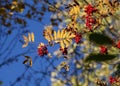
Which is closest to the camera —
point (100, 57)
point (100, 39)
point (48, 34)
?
point (48, 34)

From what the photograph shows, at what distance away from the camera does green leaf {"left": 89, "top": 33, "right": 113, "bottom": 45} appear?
6.16m

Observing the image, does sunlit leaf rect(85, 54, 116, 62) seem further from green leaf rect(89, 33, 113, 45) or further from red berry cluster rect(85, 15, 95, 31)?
red berry cluster rect(85, 15, 95, 31)

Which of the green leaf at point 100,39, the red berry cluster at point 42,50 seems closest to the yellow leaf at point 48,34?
the red berry cluster at point 42,50

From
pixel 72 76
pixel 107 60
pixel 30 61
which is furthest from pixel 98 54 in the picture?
pixel 30 61

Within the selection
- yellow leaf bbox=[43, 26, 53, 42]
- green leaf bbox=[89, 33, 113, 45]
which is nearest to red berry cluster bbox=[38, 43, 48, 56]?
yellow leaf bbox=[43, 26, 53, 42]

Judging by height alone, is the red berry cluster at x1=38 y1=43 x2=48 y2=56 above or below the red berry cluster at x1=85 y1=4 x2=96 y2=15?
below

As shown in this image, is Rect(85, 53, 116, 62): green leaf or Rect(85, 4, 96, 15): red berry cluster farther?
Rect(85, 53, 116, 62): green leaf

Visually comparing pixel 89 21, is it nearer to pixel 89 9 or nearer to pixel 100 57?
pixel 89 9

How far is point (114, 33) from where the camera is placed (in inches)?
238

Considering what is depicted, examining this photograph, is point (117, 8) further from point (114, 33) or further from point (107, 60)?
point (107, 60)

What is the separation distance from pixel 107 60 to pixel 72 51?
0.62 meters

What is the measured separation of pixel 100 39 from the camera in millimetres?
6270

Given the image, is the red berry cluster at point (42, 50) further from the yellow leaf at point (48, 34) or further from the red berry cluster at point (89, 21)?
the red berry cluster at point (89, 21)

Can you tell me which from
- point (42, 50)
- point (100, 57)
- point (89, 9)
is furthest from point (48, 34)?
point (100, 57)
